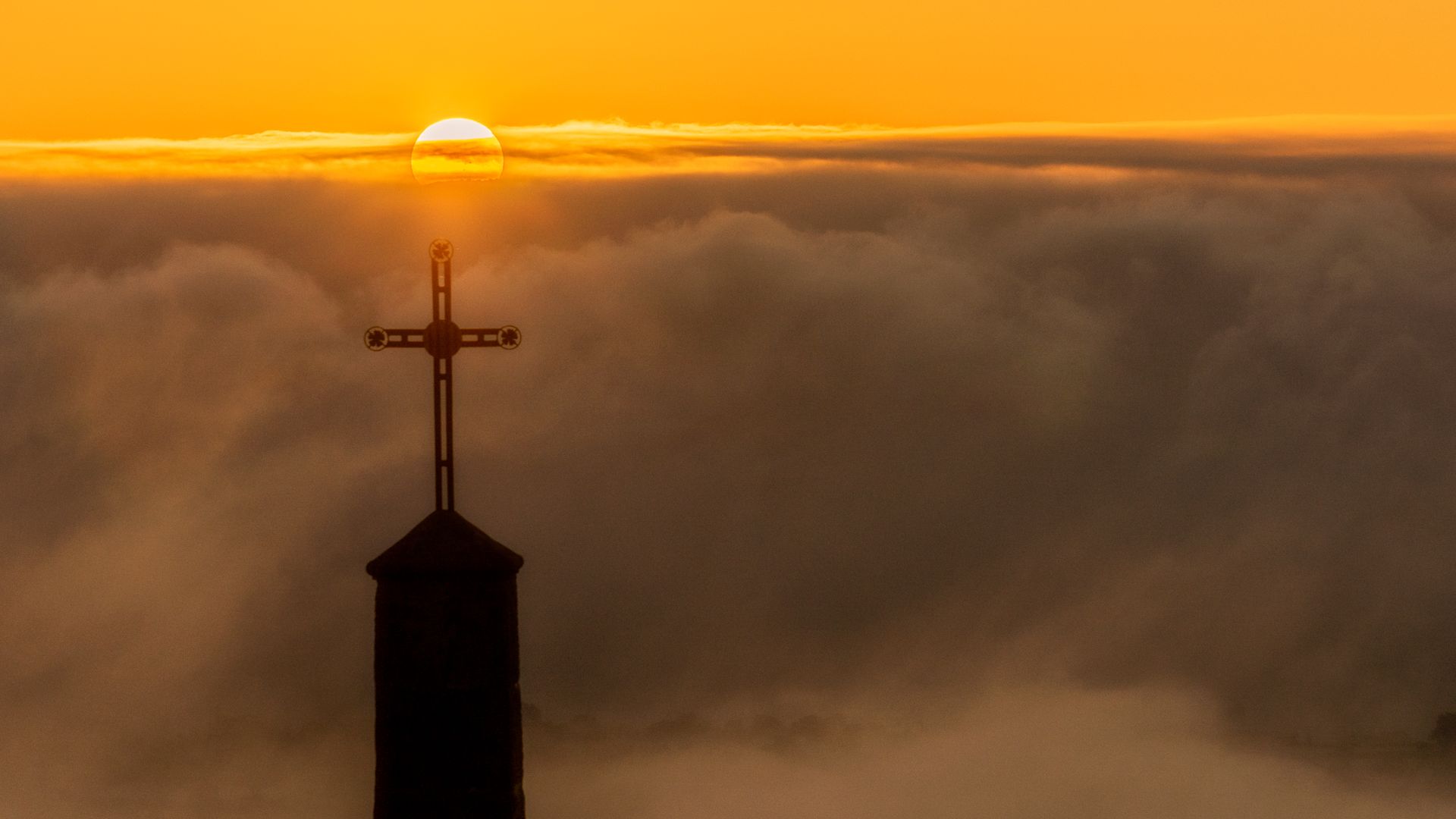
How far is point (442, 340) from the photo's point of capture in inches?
705

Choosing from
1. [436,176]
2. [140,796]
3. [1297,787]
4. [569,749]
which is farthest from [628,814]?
[436,176]

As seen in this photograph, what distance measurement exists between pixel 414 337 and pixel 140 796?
14191 centimetres

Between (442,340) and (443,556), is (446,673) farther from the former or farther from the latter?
(442,340)

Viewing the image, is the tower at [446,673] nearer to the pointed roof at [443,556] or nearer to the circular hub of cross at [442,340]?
the pointed roof at [443,556]

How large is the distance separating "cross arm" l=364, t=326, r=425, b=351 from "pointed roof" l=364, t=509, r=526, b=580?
56.6 inches

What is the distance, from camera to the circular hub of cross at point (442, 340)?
704 inches

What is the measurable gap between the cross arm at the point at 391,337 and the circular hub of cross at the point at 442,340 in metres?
0.06

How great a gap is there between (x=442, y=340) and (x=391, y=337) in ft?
1.44

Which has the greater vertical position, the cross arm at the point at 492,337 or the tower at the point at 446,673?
the cross arm at the point at 492,337

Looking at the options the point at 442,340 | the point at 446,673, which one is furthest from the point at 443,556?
the point at 442,340

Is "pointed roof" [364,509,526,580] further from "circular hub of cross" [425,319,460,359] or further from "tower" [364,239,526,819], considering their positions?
→ "circular hub of cross" [425,319,460,359]

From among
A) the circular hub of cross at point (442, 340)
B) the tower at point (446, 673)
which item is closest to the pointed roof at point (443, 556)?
the tower at point (446, 673)

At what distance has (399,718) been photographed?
17.6 m

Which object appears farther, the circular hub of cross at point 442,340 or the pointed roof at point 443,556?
the circular hub of cross at point 442,340
